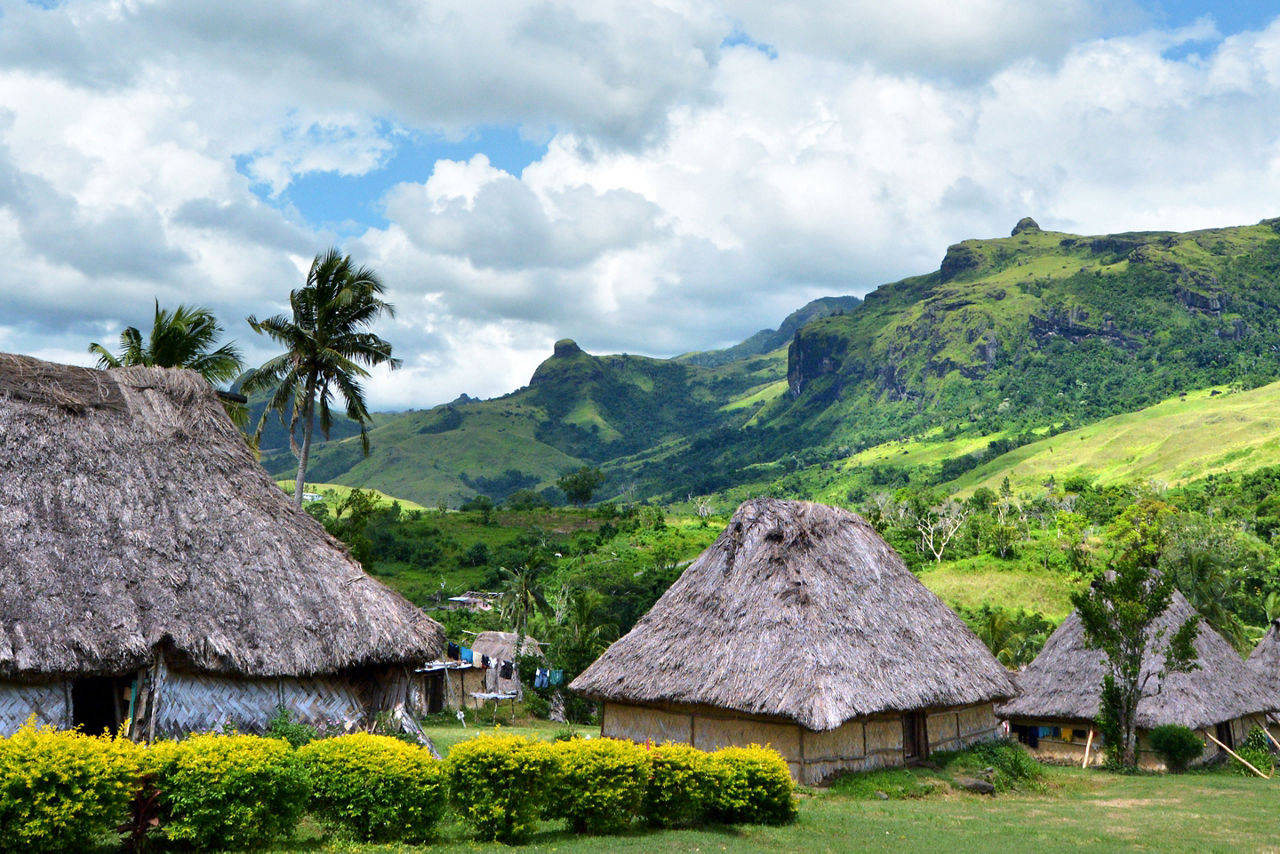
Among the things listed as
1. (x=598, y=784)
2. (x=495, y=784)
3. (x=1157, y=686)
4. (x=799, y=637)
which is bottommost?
(x=1157, y=686)

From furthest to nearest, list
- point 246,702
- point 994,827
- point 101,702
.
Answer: point 994,827
point 101,702
point 246,702

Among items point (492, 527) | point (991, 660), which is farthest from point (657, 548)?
point (991, 660)

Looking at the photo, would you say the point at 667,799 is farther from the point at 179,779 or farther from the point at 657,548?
the point at 657,548

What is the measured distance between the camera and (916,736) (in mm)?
22203

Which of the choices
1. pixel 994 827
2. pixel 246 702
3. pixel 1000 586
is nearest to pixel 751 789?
pixel 994 827

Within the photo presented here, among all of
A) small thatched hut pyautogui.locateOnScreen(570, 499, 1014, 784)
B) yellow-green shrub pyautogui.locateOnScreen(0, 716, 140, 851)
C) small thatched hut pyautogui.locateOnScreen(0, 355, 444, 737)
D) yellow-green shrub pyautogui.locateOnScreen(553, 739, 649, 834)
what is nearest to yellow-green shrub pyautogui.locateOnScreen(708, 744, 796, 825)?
yellow-green shrub pyautogui.locateOnScreen(553, 739, 649, 834)

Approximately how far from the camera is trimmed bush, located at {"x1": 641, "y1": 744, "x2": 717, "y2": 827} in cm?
1323

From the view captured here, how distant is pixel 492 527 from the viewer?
101 m

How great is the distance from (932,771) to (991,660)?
493 cm

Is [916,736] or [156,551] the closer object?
[156,551]

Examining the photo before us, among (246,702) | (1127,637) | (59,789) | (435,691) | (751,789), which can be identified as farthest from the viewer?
(435,691)

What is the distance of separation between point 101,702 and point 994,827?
47.4ft

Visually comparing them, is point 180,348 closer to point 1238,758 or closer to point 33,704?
point 33,704

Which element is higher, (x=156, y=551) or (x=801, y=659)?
(x=156, y=551)
